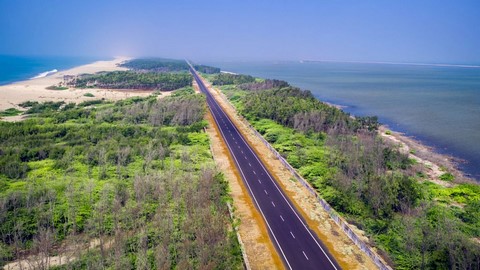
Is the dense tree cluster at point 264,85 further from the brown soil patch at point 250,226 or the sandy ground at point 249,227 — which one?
the sandy ground at point 249,227

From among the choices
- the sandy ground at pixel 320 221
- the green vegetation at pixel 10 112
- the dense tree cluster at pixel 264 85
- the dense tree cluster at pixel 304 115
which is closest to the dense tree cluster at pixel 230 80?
the dense tree cluster at pixel 264 85

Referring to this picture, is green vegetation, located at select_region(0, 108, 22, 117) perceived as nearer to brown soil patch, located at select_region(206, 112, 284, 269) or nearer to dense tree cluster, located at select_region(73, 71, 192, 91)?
dense tree cluster, located at select_region(73, 71, 192, 91)

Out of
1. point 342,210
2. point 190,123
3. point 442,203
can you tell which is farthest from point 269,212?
point 190,123

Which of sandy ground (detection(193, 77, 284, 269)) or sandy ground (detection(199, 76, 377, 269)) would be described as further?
sandy ground (detection(199, 76, 377, 269))

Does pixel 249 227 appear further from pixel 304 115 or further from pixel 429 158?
pixel 429 158

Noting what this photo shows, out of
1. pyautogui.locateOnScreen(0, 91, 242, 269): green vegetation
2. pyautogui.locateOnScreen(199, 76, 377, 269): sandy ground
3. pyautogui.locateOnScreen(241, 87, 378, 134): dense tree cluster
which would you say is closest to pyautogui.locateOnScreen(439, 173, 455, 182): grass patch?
pyautogui.locateOnScreen(241, 87, 378, 134): dense tree cluster

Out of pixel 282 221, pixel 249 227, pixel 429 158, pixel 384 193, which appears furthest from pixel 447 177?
pixel 249 227
